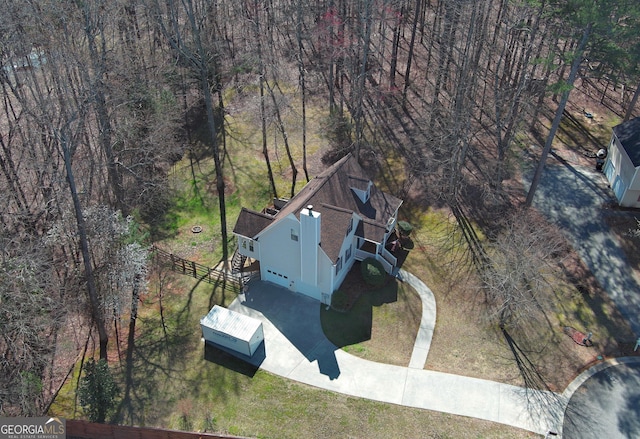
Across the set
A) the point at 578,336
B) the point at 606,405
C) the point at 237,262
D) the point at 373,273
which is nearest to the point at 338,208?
the point at 373,273

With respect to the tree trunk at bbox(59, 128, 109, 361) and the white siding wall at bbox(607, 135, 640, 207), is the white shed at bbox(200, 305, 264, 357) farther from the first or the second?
the white siding wall at bbox(607, 135, 640, 207)

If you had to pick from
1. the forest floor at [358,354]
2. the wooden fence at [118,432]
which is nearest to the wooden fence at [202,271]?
the forest floor at [358,354]

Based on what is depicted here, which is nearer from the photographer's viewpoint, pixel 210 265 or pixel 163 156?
pixel 210 265

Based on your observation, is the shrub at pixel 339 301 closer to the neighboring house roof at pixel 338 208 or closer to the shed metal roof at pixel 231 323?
the neighboring house roof at pixel 338 208

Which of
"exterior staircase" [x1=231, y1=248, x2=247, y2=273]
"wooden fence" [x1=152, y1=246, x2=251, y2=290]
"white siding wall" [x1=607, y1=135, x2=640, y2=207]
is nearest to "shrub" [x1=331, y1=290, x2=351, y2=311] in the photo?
"wooden fence" [x1=152, y1=246, x2=251, y2=290]

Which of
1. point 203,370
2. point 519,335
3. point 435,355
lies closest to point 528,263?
point 519,335

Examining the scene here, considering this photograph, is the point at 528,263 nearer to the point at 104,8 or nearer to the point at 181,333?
the point at 181,333
